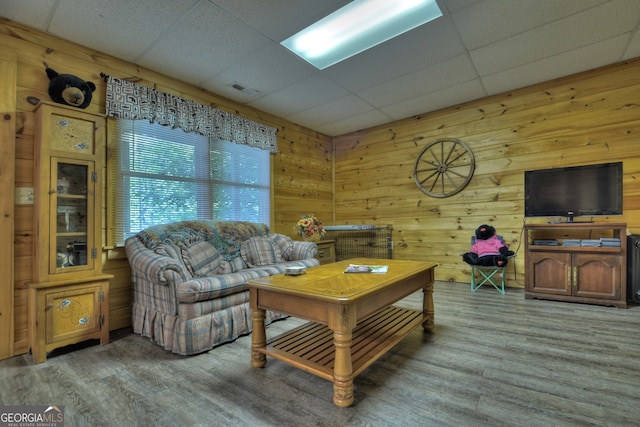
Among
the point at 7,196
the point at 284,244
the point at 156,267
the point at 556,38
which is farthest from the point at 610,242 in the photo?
the point at 7,196

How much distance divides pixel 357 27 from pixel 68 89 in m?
2.38

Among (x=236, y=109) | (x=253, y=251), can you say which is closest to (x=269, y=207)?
(x=253, y=251)

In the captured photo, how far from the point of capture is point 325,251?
4.21 metres

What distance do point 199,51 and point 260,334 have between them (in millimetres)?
2473

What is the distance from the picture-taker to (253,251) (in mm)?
3197

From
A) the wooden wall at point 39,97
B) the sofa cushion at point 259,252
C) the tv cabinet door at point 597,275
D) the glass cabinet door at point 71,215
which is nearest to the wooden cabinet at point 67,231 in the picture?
the glass cabinet door at point 71,215

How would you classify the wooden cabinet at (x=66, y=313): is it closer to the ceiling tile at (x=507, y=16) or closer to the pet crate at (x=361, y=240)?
the pet crate at (x=361, y=240)

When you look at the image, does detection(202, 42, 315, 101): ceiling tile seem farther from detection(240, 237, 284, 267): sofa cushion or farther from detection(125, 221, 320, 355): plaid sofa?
detection(240, 237, 284, 267): sofa cushion

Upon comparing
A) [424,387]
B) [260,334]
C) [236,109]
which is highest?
[236,109]

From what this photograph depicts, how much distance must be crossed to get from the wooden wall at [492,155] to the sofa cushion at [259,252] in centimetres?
212

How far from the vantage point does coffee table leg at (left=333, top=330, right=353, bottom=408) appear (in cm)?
143

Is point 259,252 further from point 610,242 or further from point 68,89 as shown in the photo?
point 610,242

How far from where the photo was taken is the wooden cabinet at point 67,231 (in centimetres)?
203

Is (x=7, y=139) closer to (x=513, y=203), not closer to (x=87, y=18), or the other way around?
(x=87, y=18)
